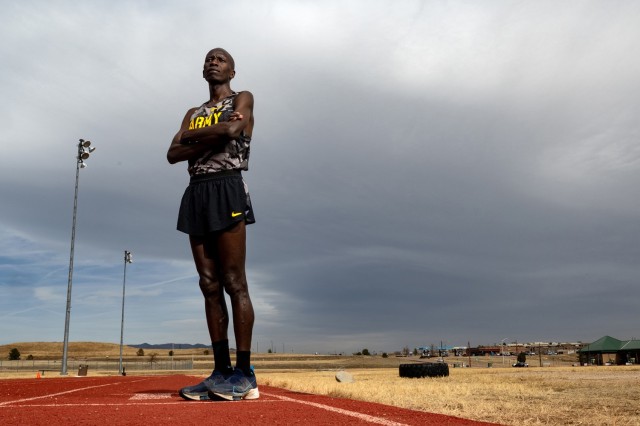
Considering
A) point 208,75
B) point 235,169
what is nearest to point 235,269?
point 235,169

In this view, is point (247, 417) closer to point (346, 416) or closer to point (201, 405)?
point (346, 416)

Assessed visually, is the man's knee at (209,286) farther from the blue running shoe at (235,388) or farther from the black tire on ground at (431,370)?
the black tire on ground at (431,370)

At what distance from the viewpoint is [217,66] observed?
5.08m

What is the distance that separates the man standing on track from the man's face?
15.8 inches

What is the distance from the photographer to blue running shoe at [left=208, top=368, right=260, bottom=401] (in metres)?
4.18

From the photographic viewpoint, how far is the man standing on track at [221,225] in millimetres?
4363

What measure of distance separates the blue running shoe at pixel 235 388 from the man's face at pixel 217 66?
8.31 feet

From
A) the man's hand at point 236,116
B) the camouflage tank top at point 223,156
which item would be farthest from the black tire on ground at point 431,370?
the man's hand at point 236,116

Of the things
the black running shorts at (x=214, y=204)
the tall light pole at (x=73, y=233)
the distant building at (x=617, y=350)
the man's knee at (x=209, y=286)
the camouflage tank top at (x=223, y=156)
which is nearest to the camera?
the black running shorts at (x=214, y=204)

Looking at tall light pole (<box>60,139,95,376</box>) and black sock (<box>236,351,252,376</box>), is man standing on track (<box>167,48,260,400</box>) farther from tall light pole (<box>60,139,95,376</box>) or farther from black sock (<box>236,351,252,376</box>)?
tall light pole (<box>60,139,95,376</box>)

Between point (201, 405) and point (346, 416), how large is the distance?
3.45 feet

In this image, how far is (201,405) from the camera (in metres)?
3.79

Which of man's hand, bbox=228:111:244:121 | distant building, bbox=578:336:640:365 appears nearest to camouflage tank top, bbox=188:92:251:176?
man's hand, bbox=228:111:244:121

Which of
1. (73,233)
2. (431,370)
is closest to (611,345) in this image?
(431,370)
